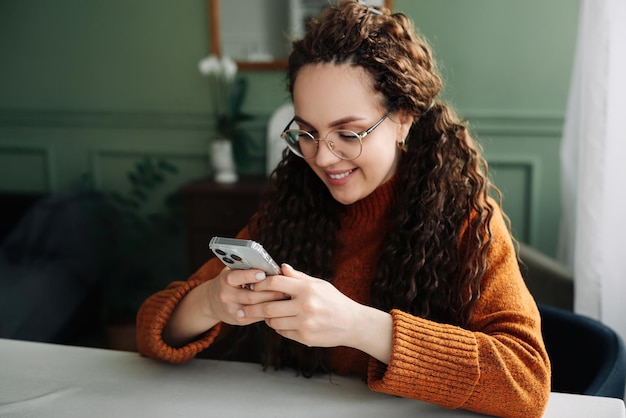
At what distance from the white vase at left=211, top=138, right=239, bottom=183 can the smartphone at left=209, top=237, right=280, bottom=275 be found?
1.98 meters

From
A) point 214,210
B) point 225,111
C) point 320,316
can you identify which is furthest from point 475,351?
point 225,111

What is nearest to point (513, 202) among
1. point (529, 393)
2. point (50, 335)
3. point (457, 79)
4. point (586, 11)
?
point (457, 79)

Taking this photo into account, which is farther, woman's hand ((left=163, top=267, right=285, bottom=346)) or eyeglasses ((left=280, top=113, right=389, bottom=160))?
eyeglasses ((left=280, top=113, right=389, bottom=160))

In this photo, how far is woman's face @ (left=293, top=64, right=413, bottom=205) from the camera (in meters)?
1.09

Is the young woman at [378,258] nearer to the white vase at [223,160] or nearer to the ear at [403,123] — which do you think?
the ear at [403,123]

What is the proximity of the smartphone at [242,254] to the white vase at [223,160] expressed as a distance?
1.98 metres

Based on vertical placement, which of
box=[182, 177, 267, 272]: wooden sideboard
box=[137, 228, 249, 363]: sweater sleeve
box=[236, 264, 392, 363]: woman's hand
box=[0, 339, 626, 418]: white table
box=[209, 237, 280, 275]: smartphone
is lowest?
box=[182, 177, 267, 272]: wooden sideboard

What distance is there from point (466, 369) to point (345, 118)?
Answer: 18.3 inches

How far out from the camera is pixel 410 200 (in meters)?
1.21

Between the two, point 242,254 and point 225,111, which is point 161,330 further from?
point 225,111

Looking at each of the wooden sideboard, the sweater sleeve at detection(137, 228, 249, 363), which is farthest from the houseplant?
the sweater sleeve at detection(137, 228, 249, 363)

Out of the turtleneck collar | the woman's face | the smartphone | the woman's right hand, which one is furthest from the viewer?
the turtleneck collar

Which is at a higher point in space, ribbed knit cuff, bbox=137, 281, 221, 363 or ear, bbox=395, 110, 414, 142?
ear, bbox=395, 110, 414, 142

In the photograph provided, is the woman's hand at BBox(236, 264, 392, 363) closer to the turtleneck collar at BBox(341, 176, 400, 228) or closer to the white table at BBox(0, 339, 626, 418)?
the white table at BBox(0, 339, 626, 418)
